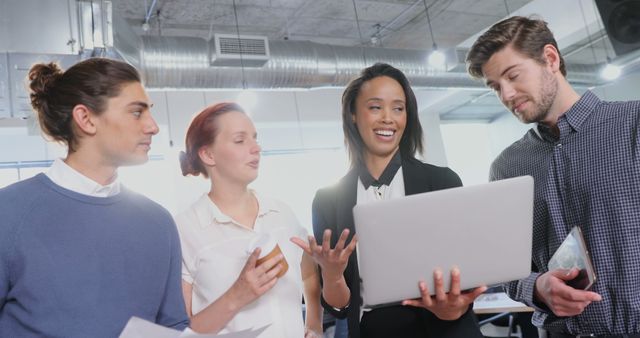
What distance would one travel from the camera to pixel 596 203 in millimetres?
1381

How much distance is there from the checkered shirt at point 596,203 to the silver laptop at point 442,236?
300 millimetres

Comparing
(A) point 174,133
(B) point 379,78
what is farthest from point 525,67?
(A) point 174,133

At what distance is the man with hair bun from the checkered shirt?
3.51ft

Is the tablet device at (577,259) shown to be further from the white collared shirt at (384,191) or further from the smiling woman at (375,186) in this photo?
the white collared shirt at (384,191)

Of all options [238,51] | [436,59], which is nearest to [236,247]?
[238,51]

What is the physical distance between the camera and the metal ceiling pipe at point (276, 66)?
4.32 meters

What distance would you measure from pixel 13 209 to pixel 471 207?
3.40 feet

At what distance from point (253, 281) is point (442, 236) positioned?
50 cm

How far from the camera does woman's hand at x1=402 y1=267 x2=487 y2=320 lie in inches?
46.3

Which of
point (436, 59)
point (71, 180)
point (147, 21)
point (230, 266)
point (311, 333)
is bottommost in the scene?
point (311, 333)

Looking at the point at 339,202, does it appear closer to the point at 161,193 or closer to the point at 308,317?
the point at 308,317

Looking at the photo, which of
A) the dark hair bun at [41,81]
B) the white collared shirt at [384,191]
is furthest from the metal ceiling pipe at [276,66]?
the white collared shirt at [384,191]

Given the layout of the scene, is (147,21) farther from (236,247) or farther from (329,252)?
(329,252)

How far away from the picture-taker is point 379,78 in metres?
1.64
